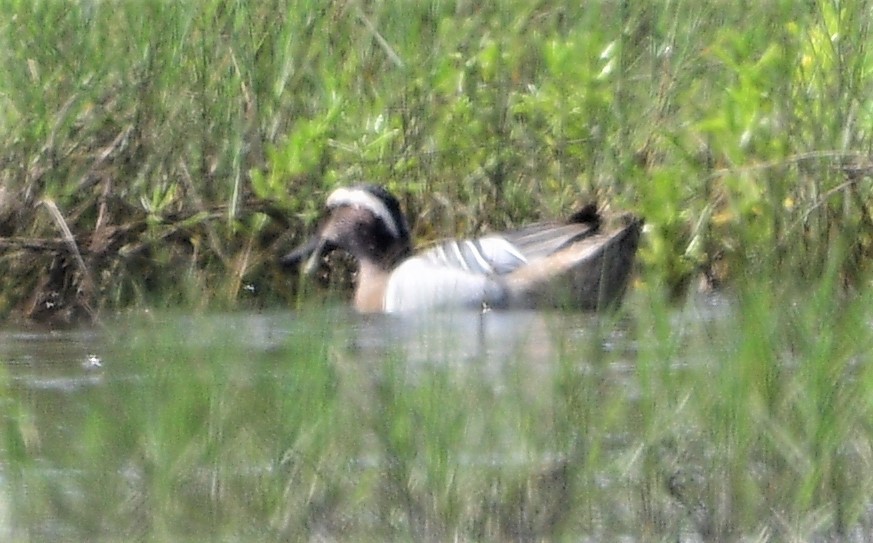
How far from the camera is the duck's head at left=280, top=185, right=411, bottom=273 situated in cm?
632

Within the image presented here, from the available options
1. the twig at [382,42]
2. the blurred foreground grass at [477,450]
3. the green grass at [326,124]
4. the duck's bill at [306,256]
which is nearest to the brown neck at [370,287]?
the duck's bill at [306,256]

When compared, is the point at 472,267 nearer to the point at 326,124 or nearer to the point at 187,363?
the point at 326,124

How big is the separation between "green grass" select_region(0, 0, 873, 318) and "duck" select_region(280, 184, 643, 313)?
0.37ft

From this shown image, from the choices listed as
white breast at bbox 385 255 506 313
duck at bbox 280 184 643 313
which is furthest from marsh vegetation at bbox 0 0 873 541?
white breast at bbox 385 255 506 313

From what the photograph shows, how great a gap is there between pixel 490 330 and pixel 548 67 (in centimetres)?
111

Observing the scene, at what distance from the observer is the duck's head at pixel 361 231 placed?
632 centimetres

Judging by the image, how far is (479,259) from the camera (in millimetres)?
6137

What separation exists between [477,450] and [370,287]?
397 cm

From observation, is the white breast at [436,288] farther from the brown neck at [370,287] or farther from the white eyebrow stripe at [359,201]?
the white eyebrow stripe at [359,201]

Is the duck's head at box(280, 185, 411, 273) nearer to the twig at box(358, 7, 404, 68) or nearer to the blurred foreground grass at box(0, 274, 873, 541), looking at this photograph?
the twig at box(358, 7, 404, 68)

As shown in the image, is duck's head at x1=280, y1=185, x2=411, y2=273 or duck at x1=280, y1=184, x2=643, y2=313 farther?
duck's head at x1=280, y1=185, x2=411, y2=273

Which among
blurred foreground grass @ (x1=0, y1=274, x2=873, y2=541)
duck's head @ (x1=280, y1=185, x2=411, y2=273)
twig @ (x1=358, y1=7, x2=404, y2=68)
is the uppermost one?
twig @ (x1=358, y1=7, x2=404, y2=68)

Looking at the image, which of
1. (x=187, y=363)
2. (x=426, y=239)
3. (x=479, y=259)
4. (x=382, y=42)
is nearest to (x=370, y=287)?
(x=426, y=239)

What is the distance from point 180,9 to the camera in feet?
18.9
